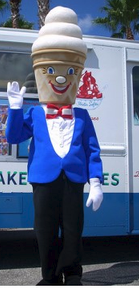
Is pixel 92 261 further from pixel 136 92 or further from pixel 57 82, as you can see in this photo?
pixel 57 82

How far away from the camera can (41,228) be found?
3057 mm

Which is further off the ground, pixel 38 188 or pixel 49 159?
pixel 49 159

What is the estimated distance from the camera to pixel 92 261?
16.5 feet

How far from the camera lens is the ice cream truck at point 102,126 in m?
4.42

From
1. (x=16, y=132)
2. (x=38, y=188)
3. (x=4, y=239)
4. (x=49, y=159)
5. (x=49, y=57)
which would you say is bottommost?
(x=4, y=239)

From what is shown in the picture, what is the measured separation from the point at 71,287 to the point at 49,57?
67.8 inches

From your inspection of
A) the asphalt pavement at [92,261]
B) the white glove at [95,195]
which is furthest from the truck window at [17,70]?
the asphalt pavement at [92,261]

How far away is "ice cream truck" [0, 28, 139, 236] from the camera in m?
4.42

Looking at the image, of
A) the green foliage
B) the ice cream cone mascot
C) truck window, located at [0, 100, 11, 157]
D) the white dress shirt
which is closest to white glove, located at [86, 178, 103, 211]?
the ice cream cone mascot

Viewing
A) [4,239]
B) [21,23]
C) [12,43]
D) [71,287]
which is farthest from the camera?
[21,23]

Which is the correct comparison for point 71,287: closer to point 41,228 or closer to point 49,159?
point 41,228

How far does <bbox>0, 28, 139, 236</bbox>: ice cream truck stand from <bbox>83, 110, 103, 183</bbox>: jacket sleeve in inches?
52.5

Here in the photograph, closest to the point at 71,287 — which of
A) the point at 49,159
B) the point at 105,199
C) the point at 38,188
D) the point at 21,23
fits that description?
the point at 38,188

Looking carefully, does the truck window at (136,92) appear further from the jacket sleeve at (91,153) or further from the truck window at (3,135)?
the jacket sleeve at (91,153)
